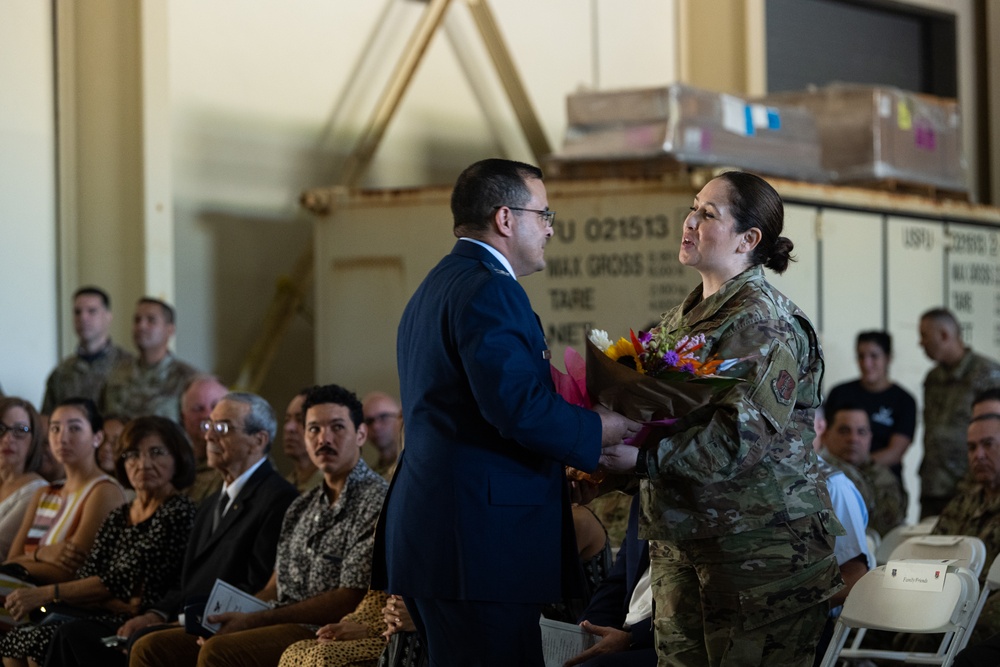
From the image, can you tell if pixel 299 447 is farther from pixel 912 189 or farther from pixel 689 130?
pixel 912 189

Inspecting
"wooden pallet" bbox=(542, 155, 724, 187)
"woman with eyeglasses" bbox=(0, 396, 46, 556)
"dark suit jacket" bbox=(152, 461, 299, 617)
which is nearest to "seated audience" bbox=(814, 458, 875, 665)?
"dark suit jacket" bbox=(152, 461, 299, 617)

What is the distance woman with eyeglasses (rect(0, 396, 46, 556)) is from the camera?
20.5ft

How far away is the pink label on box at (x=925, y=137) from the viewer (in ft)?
30.0

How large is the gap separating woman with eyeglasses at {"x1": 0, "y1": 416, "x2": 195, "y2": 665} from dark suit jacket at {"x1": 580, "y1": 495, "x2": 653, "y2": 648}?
200cm

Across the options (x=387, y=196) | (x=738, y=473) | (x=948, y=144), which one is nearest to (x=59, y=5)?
(x=387, y=196)

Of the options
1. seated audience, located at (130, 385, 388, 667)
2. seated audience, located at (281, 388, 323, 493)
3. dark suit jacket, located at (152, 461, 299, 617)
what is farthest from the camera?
seated audience, located at (281, 388, 323, 493)

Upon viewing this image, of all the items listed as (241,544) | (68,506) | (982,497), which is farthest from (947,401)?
(68,506)

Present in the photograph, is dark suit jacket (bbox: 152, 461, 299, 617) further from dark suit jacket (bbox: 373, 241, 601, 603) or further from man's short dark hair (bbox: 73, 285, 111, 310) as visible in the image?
man's short dark hair (bbox: 73, 285, 111, 310)

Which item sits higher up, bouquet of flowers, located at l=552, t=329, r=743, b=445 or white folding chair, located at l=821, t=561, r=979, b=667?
bouquet of flowers, located at l=552, t=329, r=743, b=445

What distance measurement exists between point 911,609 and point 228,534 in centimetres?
247

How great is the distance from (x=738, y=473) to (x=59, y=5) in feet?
21.3

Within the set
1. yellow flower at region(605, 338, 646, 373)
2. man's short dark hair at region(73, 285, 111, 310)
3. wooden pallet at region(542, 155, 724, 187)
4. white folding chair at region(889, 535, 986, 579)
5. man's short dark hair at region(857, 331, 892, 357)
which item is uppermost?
wooden pallet at region(542, 155, 724, 187)

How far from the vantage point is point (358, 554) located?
15.0ft

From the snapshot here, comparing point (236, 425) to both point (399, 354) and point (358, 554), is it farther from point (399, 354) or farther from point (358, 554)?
point (399, 354)
